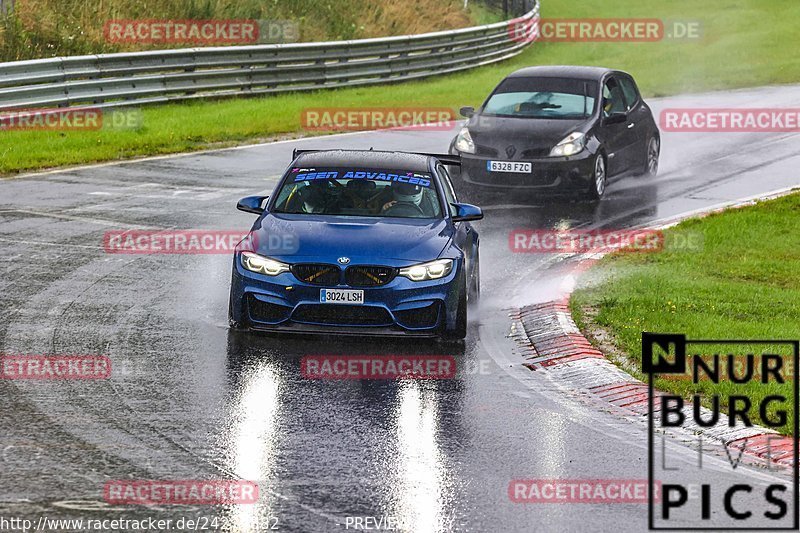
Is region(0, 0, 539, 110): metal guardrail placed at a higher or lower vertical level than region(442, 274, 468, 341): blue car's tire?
higher

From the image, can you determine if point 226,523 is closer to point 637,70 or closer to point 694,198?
point 694,198

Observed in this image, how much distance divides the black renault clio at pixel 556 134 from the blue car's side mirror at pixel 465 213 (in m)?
6.03

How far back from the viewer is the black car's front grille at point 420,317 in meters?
10.8

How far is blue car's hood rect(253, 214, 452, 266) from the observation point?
10945mm

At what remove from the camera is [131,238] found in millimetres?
15523

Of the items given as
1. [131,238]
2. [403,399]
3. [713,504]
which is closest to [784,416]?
[713,504]

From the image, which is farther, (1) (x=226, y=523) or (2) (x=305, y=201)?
(2) (x=305, y=201)

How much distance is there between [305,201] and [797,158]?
13855 mm
